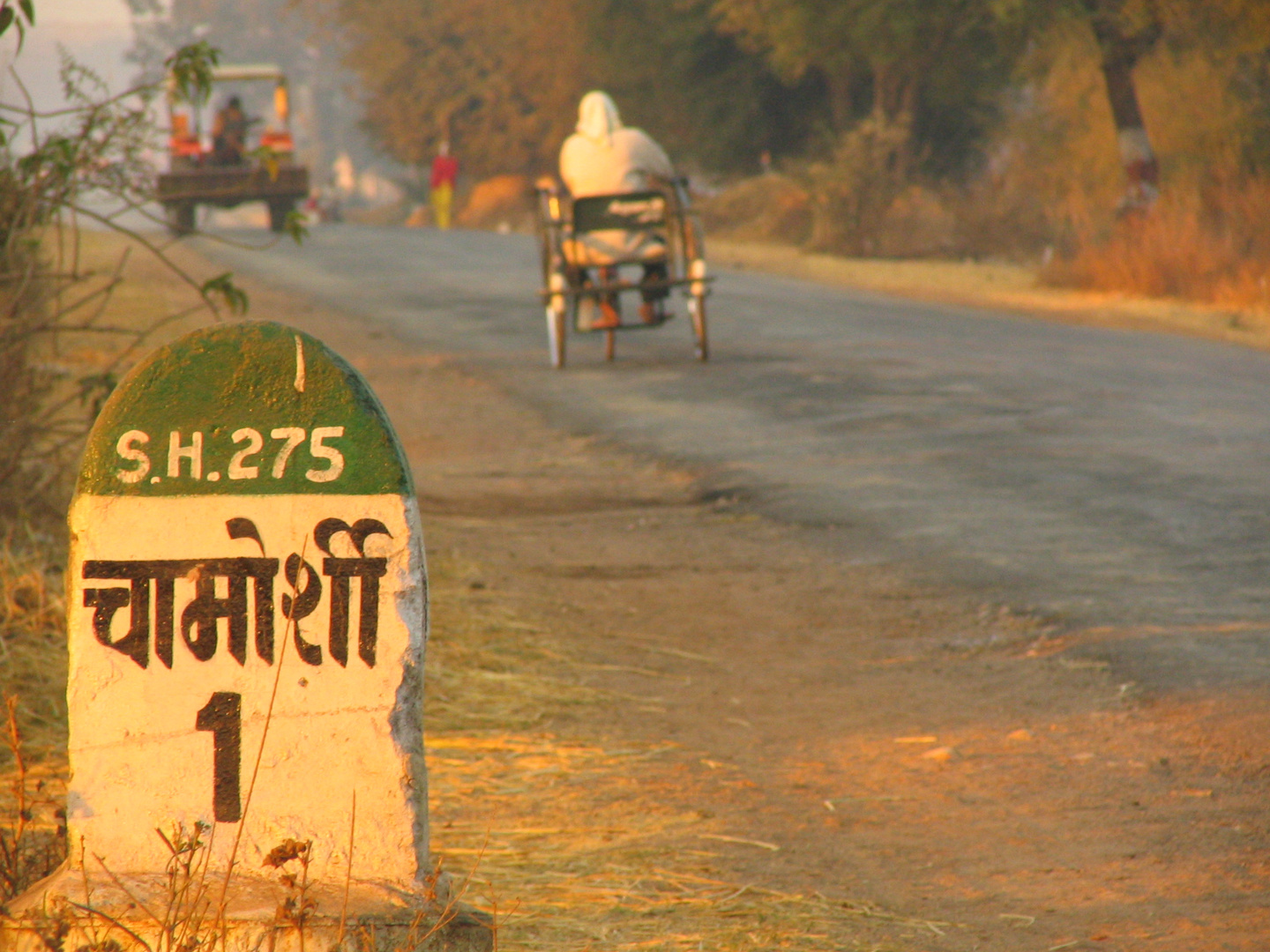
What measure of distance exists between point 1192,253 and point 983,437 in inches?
474

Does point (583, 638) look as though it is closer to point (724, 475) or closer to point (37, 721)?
point (37, 721)

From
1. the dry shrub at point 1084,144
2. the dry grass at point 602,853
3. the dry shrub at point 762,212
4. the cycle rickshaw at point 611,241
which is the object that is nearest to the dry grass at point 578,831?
the dry grass at point 602,853

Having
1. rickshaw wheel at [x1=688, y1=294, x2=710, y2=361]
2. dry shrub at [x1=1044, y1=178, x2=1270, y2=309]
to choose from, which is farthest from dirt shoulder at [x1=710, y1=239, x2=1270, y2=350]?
rickshaw wheel at [x1=688, y1=294, x2=710, y2=361]

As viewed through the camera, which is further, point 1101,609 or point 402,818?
point 1101,609

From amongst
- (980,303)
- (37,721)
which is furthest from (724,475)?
(980,303)

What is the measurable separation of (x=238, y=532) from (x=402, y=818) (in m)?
0.52

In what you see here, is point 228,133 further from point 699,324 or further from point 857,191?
point 699,324

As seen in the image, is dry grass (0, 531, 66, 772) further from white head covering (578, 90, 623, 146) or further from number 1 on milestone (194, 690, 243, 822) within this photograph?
white head covering (578, 90, 623, 146)

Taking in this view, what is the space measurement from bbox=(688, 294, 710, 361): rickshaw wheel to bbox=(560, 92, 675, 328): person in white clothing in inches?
19.1

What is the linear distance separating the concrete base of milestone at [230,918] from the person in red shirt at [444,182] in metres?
49.3

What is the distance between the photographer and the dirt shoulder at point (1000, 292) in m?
17.5

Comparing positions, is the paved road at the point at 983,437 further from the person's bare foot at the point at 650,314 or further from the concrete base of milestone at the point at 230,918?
the concrete base of milestone at the point at 230,918

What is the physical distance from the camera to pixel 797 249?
31.8m

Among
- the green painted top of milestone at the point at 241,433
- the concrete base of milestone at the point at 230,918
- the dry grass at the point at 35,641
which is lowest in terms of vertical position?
the dry grass at the point at 35,641
